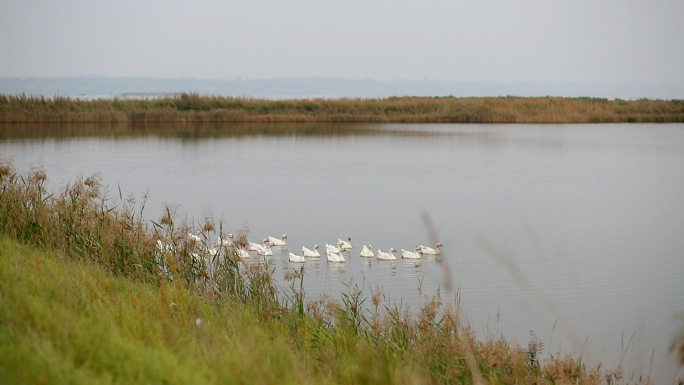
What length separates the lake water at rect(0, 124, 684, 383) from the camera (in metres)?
7.98

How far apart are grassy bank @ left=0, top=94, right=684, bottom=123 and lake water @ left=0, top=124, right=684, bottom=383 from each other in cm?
817

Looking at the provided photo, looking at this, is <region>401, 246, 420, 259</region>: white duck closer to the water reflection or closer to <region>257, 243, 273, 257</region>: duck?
<region>257, 243, 273, 257</region>: duck

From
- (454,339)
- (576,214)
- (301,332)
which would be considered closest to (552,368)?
(454,339)

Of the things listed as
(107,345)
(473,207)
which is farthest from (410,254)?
(107,345)

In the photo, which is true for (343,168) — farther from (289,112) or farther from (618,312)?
(289,112)

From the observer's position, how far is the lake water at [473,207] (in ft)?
26.2

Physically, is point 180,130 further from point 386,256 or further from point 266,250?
point 386,256

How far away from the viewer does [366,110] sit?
50.4 m

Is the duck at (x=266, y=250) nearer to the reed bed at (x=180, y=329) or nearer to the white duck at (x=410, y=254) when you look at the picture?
the white duck at (x=410, y=254)

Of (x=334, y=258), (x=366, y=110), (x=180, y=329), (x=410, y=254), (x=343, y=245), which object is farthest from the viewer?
(x=366, y=110)

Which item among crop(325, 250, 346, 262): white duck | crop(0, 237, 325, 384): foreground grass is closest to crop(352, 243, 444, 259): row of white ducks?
crop(325, 250, 346, 262): white duck

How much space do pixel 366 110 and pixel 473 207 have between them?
34.8 m

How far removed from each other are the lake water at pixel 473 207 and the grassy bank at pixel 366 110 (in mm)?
8174

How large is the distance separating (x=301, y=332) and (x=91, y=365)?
288 centimetres
